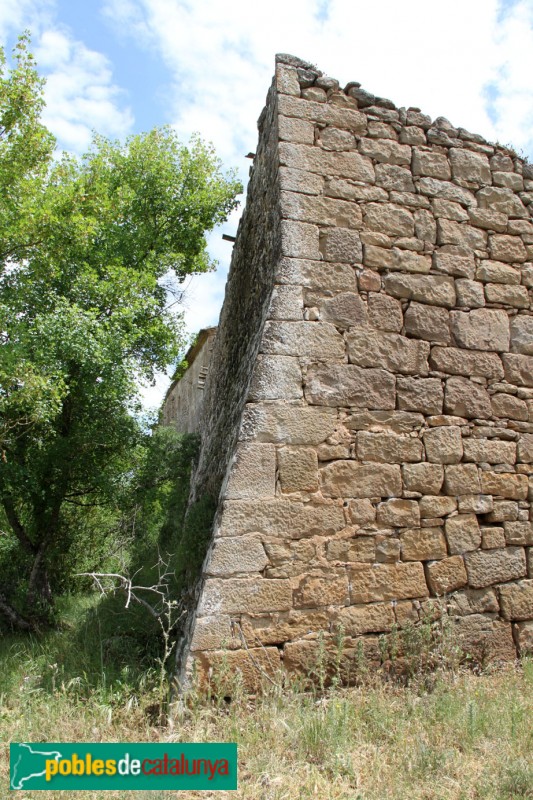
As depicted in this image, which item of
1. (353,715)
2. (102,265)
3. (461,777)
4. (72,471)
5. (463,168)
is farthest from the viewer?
(102,265)

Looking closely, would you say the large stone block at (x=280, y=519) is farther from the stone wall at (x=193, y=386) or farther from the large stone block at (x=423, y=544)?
the stone wall at (x=193, y=386)

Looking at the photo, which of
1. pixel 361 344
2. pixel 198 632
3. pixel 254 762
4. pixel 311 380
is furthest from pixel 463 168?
pixel 254 762

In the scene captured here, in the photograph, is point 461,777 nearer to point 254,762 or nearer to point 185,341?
point 254,762

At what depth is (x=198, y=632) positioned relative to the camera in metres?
3.54

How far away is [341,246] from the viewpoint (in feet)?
14.0

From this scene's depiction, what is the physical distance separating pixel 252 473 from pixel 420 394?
1327 mm

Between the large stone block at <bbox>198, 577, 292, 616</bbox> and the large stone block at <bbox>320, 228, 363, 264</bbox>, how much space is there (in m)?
2.17

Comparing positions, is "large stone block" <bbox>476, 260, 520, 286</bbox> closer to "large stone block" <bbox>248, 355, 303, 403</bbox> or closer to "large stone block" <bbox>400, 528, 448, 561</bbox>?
"large stone block" <bbox>248, 355, 303, 403</bbox>

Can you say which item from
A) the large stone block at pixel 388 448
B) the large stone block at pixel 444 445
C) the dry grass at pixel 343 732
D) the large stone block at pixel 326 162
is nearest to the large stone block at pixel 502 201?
the large stone block at pixel 326 162

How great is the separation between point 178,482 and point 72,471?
132 cm

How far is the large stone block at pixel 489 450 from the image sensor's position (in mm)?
4301

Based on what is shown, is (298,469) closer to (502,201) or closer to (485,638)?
(485,638)

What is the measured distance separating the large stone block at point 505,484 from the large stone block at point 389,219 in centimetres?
181

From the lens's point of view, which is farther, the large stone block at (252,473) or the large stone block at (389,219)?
the large stone block at (389,219)
